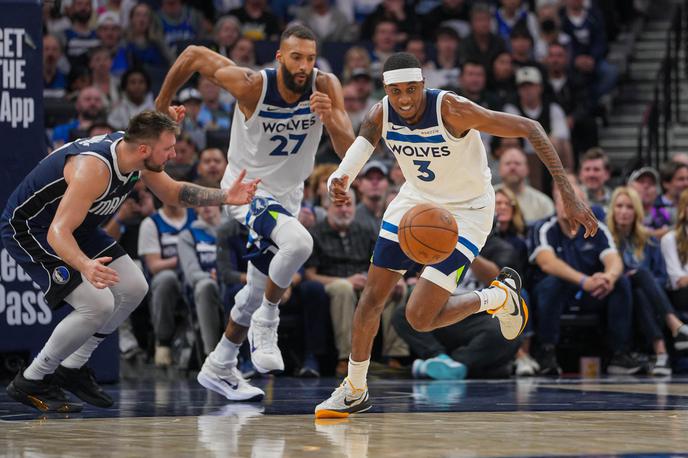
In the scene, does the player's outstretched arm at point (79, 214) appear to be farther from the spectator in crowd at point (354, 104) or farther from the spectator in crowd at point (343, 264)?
the spectator in crowd at point (354, 104)

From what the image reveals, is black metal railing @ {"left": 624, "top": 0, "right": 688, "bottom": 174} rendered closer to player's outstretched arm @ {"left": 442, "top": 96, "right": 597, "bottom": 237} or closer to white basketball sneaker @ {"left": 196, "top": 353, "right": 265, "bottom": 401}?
white basketball sneaker @ {"left": 196, "top": 353, "right": 265, "bottom": 401}

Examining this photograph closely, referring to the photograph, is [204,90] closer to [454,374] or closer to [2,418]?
[454,374]

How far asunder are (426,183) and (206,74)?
1.81m

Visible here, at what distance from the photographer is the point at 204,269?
10422 mm

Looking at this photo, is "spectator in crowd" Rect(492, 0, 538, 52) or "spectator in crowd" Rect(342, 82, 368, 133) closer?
"spectator in crowd" Rect(342, 82, 368, 133)

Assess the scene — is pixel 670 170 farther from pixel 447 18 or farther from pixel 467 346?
pixel 447 18

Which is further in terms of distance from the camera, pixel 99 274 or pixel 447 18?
pixel 447 18

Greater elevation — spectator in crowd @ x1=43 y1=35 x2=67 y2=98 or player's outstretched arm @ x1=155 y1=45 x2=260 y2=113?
spectator in crowd @ x1=43 y1=35 x2=67 y2=98

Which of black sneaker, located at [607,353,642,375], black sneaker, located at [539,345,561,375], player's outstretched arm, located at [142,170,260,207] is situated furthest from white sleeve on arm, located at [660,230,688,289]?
player's outstretched arm, located at [142,170,260,207]

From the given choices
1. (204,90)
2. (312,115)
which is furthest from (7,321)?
(204,90)

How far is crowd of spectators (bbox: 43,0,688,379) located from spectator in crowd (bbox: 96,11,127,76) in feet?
0.08

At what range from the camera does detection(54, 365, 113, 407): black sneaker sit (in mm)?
7113

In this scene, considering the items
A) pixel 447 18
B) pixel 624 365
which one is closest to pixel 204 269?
pixel 624 365

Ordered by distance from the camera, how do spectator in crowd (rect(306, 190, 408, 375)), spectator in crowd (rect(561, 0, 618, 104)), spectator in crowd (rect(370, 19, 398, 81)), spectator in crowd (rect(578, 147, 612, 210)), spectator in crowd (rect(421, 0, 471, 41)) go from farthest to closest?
spectator in crowd (rect(561, 0, 618, 104)), spectator in crowd (rect(421, 0, 471, 41)), spectator in crowd (rect(370, 19, 398, 81)), spectator in crowd (rect(578, 147, 612, 210)), spectator in crowd (rect(306, 190, 408, 375))
